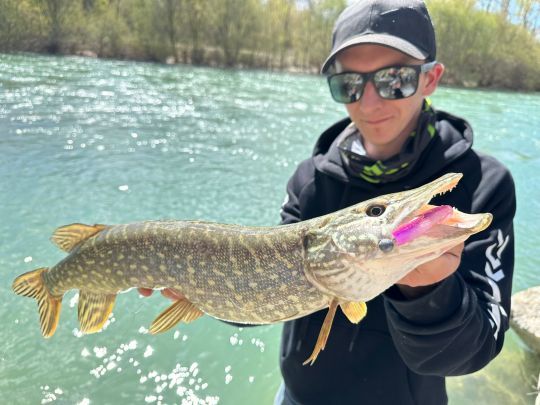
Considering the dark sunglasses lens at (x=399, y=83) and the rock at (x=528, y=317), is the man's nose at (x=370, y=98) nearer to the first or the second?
the dark sunglasses lens at (x=399, y=83)

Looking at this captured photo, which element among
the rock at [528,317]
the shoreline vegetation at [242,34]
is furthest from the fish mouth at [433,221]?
the shoreline vegetation at [242,34]

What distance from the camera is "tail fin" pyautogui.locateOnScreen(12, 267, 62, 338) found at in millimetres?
2301

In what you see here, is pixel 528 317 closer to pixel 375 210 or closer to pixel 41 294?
pixel 375 210

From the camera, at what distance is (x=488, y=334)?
1.54m

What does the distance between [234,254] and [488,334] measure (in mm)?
976

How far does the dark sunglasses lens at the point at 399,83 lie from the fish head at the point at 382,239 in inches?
24.2

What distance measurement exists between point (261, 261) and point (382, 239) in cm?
52

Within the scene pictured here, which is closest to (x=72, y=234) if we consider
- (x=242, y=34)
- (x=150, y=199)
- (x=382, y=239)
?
(x=382, y=239)

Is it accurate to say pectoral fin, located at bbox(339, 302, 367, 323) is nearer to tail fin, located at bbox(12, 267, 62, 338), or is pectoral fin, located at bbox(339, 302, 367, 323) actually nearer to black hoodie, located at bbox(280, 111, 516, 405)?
black hoodie, located at bbox(280, 111, 516, 405)

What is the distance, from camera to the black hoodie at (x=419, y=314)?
1.48 m

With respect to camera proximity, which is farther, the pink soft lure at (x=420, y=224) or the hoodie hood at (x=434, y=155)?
the hoodie hood at (x=434, y=155)

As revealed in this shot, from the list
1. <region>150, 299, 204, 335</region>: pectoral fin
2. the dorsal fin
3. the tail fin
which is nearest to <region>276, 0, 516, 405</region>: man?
<region>150, 299, 204, 335</region>: pectoral fin

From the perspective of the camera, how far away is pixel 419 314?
1455 millimetres

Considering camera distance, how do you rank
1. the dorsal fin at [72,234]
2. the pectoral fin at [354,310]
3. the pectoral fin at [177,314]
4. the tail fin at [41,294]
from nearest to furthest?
the pectoral fin at [354,310] < the pectoral fin at [177,314] < the dorsal fin at [72,234] < the tail fin at [41,294]
